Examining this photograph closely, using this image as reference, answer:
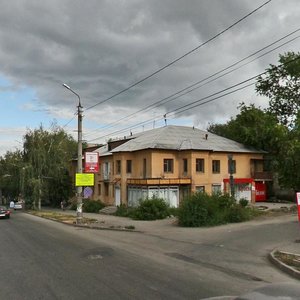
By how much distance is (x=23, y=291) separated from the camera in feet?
29.4

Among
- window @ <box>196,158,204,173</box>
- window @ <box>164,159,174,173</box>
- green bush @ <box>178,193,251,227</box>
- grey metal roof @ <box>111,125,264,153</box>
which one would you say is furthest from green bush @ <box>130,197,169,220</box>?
window @ <box>196,158,204,173</box>

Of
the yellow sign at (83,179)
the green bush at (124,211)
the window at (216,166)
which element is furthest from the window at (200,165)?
the yellow sign at (83,179)

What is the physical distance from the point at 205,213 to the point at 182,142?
1950cm

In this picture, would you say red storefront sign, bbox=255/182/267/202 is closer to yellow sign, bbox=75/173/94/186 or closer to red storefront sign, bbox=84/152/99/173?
red storefront sign, bbox=84/152/99/173

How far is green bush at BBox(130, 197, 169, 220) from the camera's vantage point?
3322 centimetres

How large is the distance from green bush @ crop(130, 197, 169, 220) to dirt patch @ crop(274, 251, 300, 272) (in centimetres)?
1915

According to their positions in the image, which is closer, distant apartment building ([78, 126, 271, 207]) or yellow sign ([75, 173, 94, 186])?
yellow sign ([75, 173, 94, 186])

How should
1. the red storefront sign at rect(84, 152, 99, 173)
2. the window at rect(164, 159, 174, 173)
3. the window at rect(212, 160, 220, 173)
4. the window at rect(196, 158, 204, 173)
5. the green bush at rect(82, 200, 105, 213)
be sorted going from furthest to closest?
the green bush at rect(82, 200, 105, 213)
the window at rect(212, 160, 220, 173)
the window at rect(196, 158, 204, 173)
the window at rect(164, 159, 174, 173)
the red storefront sign at rect(84, 152, 99, 173)

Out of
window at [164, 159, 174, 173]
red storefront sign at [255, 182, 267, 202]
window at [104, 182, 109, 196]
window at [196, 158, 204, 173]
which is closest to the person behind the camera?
window at [164, 159, 174, 173]

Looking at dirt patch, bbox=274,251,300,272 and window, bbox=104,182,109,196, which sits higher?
window, bbox=104,182,109,196

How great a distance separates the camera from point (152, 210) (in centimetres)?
3341

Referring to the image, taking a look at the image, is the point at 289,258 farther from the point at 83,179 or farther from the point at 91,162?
the point at 91,162

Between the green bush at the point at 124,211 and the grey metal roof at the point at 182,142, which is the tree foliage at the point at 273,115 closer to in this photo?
the grey metal roof at the point at 182,142

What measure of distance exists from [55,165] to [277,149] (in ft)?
92.6
